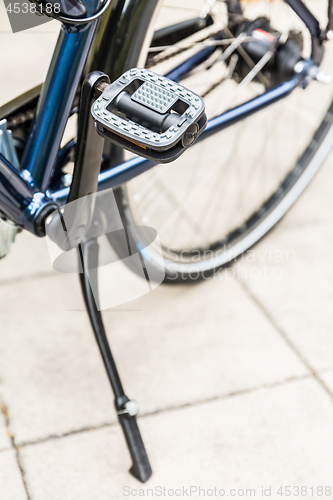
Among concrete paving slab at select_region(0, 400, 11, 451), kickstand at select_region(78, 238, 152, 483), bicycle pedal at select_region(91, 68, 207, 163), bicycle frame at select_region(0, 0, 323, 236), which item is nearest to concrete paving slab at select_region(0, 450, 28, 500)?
concrete paving slab at select_region(0, 400, 11, 451)

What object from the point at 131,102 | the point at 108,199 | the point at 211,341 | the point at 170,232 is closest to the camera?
the point at 131,102

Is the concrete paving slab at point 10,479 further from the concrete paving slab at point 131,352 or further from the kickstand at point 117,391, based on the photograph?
A: the kickstand at point 117,391

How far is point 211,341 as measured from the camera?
1.52 metres

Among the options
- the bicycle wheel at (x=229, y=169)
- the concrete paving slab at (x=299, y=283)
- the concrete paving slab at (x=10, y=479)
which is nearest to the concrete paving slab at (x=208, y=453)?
the concrete paving slab at (x=10, y=479)

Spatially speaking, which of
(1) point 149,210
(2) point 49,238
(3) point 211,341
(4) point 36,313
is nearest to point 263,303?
(3) point 211,341

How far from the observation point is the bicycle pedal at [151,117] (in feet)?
2.48

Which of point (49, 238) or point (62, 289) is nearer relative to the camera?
point (49, 238)

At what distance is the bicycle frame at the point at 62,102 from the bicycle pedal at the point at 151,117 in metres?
0.24

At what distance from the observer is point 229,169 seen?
7.11ft

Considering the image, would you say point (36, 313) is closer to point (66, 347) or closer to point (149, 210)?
point (66, 347)

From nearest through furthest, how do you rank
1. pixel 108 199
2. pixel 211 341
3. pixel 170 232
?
pixel 108 199, pixel 211 341, pixel 170 232

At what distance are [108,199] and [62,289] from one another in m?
0.53

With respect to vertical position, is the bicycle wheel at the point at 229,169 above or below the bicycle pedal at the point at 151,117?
below

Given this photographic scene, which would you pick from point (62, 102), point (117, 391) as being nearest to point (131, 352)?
point (117, 391)
